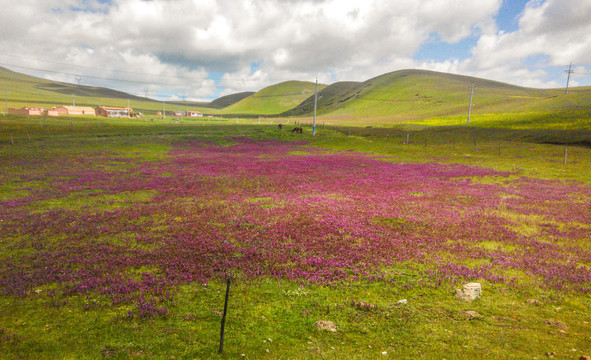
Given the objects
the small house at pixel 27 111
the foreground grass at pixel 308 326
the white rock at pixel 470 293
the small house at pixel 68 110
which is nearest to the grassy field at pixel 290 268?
the foreground grass at pixel 308 326

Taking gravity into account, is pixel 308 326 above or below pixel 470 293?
below

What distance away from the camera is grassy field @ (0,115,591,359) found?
25.7 feet

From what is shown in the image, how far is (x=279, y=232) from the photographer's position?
16109 mm

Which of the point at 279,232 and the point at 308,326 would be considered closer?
the point at 308,326

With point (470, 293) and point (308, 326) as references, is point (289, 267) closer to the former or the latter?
point (308, 326)

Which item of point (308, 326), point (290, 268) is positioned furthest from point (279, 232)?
point (308, 326)

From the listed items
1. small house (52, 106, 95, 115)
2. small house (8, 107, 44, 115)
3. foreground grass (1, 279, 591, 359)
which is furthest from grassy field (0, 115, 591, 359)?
small house (52, 106, 95, 115)

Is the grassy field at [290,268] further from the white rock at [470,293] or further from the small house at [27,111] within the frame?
the small house at [27,111]

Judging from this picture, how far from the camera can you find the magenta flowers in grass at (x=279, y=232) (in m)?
11.5

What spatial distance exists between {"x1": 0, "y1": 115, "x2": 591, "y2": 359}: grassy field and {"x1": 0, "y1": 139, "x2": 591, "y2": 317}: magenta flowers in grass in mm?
104

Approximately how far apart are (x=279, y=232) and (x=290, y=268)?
4.09 metres

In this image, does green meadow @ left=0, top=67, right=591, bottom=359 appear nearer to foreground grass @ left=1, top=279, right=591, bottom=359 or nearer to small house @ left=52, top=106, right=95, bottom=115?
foreground grass @ left=1, top=279, right=591, bottom=359

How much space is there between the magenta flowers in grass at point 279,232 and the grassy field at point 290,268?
0.34ft

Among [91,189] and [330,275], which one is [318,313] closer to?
[330,275]
